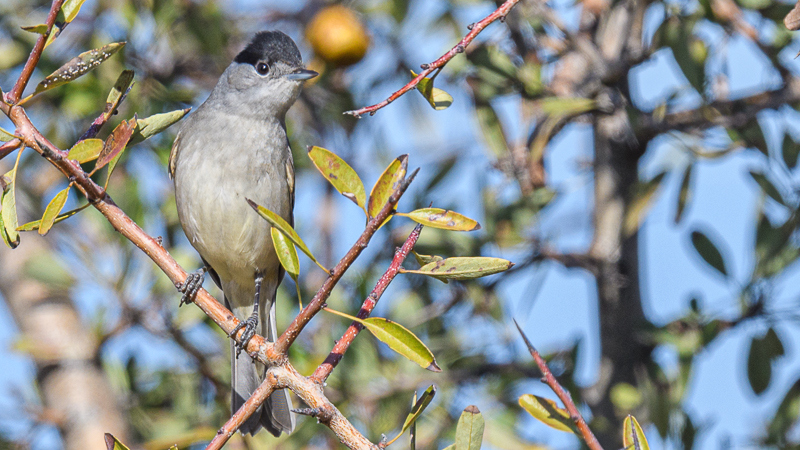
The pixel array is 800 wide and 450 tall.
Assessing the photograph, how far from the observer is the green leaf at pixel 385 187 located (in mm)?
1389

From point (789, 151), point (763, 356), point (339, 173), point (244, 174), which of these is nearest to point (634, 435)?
point (339, 173)

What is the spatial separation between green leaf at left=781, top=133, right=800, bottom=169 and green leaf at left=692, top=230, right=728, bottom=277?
0.38m

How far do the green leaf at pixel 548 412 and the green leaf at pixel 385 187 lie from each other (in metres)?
0.64

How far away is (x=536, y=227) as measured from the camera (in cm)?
319

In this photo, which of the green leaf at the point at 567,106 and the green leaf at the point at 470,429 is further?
the green leaf at the point at 567,106

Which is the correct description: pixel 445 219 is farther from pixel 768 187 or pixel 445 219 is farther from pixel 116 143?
pixel 768 187

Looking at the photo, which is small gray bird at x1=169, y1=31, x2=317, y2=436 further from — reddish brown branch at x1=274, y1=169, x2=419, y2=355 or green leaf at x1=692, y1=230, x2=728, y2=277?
green leaf at x1=692, y1=230, x2=728, y2=277

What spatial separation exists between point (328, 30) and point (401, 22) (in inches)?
17.4

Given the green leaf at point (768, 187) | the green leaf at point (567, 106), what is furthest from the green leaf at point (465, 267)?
the green leaf at point (768, 187)

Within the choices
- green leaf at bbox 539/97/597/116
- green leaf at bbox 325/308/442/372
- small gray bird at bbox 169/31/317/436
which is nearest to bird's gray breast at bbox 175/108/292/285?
small gray bird at bbox 169/31/317/436

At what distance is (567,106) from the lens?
9.36ft

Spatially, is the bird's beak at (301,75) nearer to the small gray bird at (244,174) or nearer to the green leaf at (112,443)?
the small gray bird at (244,174)

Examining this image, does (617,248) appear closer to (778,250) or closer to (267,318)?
(778,250)

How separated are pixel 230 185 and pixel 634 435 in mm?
2126
